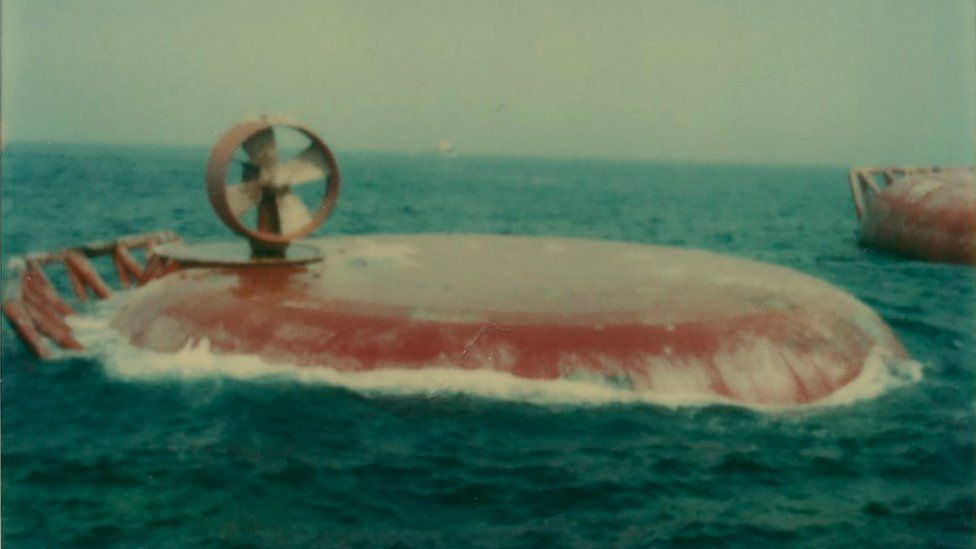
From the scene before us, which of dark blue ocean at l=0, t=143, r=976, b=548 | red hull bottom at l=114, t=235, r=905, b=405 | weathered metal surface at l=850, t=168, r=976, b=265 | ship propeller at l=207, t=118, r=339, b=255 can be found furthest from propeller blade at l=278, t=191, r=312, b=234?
weathered metal surface at l=850, t=168, r=976, b=265

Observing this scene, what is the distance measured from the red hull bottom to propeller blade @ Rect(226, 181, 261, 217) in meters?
1.02

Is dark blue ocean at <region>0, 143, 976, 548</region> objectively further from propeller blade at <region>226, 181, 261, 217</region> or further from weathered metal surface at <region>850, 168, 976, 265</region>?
weathered metal surface at <region>850, 168, 976, 265</region>

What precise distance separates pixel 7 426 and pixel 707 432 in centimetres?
868

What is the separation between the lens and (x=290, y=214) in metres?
15.7

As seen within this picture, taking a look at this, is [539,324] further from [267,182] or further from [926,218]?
[926,218]

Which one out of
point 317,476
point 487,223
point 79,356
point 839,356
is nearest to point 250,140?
point 79,356

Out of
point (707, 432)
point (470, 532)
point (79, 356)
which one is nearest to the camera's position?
point (470, 532)

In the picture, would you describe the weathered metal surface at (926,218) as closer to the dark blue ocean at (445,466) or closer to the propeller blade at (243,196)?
the dark blue ocean at (445,466)

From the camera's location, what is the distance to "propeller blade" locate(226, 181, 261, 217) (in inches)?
589

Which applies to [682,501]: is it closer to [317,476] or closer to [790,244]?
[317,476]

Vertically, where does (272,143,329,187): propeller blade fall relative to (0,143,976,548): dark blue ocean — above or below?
above

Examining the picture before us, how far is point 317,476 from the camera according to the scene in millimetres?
9969

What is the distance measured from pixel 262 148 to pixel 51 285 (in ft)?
14.8

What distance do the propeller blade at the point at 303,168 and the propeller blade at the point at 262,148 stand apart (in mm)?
212
